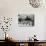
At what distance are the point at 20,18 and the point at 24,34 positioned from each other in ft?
2.01

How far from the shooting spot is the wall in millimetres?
4949

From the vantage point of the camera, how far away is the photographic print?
4.98 m

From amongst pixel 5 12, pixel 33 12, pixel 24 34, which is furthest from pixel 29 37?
pixel 5 12

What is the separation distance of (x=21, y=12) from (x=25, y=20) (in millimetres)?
334

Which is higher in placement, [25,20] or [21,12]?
[21,12]

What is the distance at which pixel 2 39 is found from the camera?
4.83 metres

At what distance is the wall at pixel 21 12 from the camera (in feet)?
16.2

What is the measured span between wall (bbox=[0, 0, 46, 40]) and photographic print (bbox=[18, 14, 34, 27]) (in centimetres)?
11

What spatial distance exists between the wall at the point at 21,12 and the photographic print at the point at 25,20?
11cm

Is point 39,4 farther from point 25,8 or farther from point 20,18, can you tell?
point 20,18

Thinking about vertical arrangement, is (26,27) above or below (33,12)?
below

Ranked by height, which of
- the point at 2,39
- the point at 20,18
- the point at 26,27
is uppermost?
the point at 20,18

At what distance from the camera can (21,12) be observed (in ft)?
16.4

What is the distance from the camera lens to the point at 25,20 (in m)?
5.01
